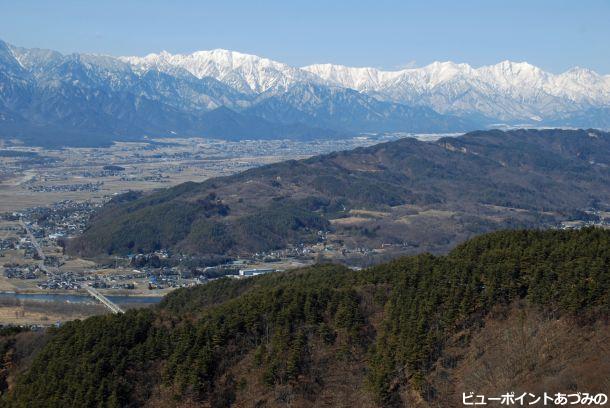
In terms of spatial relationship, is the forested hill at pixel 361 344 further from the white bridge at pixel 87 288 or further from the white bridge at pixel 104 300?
the white bridge at pixel 87 288

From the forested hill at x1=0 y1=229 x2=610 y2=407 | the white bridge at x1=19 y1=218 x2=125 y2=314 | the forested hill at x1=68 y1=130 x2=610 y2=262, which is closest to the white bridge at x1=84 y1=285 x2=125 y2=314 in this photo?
the white bridge at x1=19 y1=218 x2=125 y2=314

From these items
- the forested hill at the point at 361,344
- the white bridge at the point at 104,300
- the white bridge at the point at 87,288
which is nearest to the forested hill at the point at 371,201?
the white bridge at the point at 87,288

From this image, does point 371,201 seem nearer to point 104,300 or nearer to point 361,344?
point 104,300

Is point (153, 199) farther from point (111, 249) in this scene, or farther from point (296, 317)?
point (296, 317)

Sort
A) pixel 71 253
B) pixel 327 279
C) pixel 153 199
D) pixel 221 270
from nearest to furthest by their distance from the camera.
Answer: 1. pixel 327 279
2. pixel 221 270
3. pixel 71 253
4. pixel 153 199

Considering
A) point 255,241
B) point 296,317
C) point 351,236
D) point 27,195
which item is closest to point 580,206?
point 351,236

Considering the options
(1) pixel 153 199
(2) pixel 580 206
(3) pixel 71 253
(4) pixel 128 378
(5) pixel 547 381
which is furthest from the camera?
(2) pixel 580 206

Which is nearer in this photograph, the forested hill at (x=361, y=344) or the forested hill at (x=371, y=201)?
the forested hill at (x=361, y=344)

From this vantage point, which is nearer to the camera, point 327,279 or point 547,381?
point 547,381
